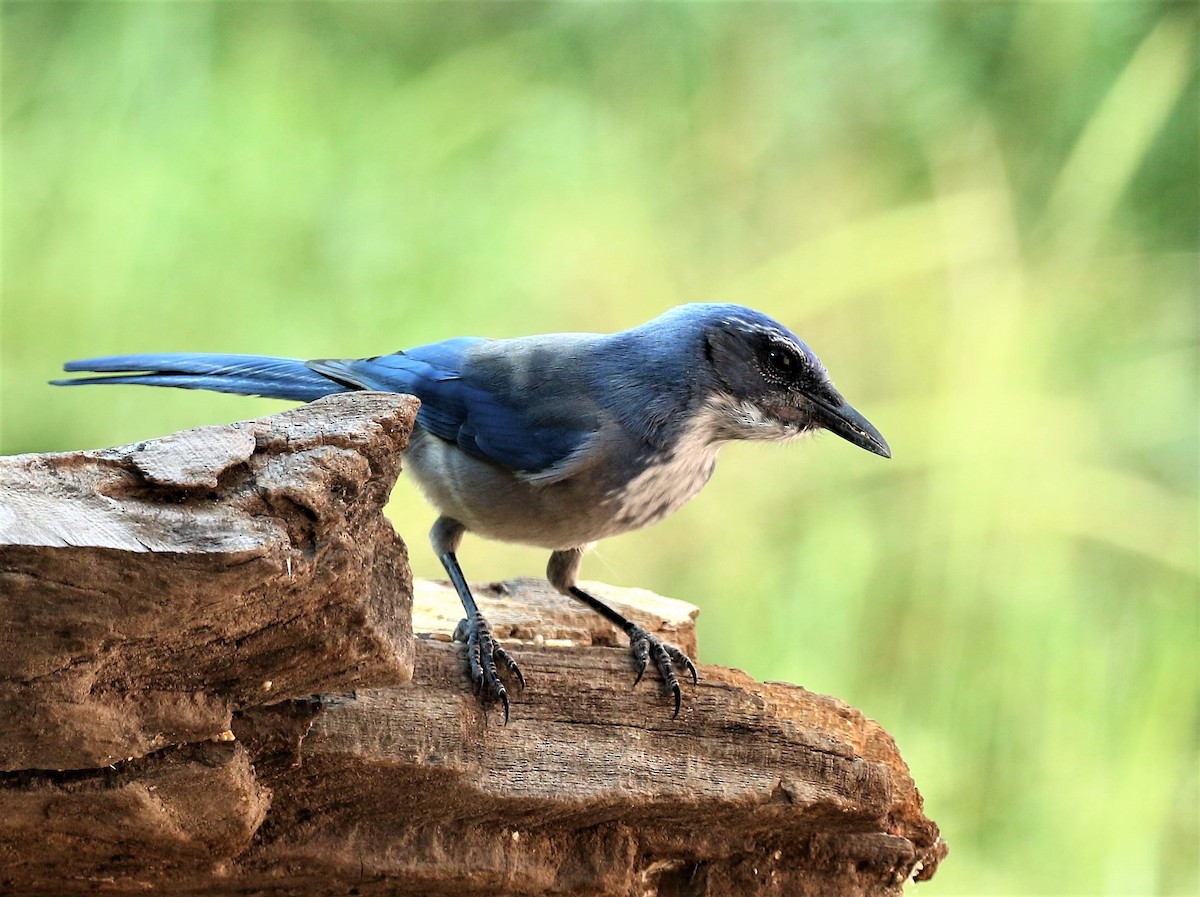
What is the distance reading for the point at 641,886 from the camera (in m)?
2.73

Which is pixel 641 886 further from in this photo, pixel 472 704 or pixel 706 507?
pixel 706 507

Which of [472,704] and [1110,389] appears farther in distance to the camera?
[1110,389]

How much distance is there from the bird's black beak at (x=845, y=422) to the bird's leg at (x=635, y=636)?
0.65 meters

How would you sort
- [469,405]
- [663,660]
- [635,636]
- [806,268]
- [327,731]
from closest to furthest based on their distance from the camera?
[327,731] → [663,660] → [635,636] → [469,405] → [806,268]

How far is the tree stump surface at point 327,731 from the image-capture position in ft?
6.09

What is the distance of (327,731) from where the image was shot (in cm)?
233

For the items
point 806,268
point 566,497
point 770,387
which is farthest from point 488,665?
point 806,268

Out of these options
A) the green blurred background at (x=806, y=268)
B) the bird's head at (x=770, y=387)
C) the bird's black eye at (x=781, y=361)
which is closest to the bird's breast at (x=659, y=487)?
the bird's head at (x=770, y=387)

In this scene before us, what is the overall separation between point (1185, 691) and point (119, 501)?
4.69 m

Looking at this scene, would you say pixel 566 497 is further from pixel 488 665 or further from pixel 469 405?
pixel 488 665

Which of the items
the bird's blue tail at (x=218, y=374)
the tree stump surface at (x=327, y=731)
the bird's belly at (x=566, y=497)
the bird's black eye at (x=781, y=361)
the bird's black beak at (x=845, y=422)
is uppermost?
the bird's black eye at (x=781, y=361)

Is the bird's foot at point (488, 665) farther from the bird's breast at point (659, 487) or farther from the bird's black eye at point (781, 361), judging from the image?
the bird's black eye at point (781, 361)

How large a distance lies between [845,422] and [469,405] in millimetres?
919

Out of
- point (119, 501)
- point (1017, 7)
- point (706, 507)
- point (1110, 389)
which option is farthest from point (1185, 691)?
point (119, 501)
